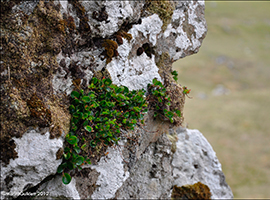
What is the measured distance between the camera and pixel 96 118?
350 centimetres

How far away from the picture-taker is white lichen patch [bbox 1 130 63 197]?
9.22ft

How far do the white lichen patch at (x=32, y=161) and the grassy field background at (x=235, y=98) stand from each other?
18.1 ft

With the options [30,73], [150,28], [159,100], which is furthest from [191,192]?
[30,73]

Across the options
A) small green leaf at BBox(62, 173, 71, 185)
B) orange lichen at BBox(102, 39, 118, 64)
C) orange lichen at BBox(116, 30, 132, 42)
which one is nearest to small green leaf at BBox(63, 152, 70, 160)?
small green leaf at BBox(62, 173, 71, 185)

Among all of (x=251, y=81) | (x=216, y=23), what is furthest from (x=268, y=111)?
(x=216, y=23)

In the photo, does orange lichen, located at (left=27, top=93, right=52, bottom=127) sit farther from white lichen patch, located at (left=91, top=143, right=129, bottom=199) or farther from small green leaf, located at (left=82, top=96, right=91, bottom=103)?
white lichen patch, located at (left=91, top=143, right=129, bottom=199)

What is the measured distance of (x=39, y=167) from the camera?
9.72 ft

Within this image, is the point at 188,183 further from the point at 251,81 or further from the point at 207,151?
the point at 251,81

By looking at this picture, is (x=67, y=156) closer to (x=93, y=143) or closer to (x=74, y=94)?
(x=93, y=143)

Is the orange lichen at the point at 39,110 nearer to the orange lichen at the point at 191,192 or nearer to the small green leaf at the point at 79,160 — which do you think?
the small green leaf at the point at 79,160

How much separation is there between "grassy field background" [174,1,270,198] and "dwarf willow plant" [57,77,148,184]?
14.3 ft

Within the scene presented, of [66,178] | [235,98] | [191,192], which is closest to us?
[66,178]

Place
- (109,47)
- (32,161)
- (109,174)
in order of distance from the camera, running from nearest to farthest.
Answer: (32,161)
(109,174)
(109,47)

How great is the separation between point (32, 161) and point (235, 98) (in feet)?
88.6
